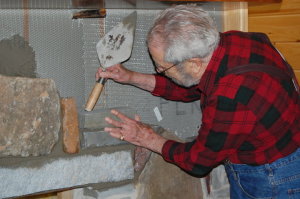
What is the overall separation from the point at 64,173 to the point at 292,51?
1.31 meters

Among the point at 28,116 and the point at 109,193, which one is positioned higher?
the point at 28,116

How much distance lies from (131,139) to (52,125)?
0.97 feet

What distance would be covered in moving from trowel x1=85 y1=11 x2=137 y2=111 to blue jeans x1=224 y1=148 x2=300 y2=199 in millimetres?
573

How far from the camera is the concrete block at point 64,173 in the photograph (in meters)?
1.33

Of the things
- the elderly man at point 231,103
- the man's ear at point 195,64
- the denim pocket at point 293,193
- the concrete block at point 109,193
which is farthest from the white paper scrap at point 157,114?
the denim pocket at point 293,193

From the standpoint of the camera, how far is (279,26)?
2057 millimetres

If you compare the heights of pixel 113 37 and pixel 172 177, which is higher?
pixel 113 37

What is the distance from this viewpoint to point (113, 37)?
1.49m

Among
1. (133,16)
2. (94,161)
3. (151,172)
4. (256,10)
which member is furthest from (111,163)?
(256,10)

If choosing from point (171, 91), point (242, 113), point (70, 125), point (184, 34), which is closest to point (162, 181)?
point (171, 91)

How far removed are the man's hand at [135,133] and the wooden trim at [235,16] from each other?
633mm

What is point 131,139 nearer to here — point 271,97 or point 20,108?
point 20,108

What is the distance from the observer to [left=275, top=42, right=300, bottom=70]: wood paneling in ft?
6.66

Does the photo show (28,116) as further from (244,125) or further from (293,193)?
(293,193)
